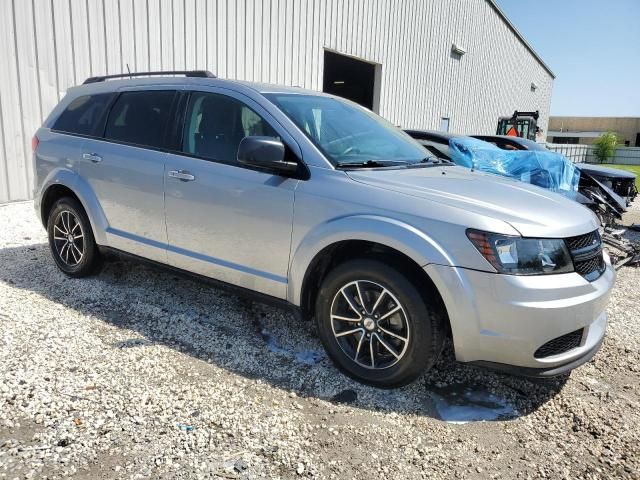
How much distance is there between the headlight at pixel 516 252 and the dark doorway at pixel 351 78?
13.0 meters

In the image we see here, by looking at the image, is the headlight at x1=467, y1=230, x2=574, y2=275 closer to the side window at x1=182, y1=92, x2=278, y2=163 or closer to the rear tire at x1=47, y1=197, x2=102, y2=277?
the side window at x1=182, y1=92, x2=278, y2=163

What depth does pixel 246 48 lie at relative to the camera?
10062 mm

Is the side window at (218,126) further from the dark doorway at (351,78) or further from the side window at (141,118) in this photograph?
the dark doorway at (351,78)

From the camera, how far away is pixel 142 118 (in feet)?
13.4

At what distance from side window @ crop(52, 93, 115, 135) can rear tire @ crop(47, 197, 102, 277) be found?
65 cm

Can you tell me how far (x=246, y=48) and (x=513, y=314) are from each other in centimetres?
896

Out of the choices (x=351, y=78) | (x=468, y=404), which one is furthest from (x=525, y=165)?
(x=351, y=78)

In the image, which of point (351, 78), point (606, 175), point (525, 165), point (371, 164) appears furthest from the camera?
point (351, 78)

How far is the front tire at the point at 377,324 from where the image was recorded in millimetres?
2809

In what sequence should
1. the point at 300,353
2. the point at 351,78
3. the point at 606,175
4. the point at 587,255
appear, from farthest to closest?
the point at 351,78 < the point at 606,175 < the point at 300,353 < the point at 587,255

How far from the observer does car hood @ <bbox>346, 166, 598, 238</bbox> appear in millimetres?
2699

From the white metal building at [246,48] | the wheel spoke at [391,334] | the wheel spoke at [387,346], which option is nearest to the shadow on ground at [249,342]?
the wheel spoke at [387,346]

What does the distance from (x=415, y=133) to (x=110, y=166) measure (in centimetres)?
495

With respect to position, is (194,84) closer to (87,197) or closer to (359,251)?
(87,197)
